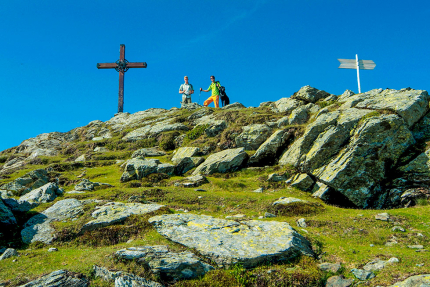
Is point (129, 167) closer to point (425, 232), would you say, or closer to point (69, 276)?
point (69, 276)

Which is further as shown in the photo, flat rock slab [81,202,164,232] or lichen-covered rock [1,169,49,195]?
lichen-covered rock [1,169,49,195]

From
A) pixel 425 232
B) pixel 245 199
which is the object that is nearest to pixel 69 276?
pixel 245 199

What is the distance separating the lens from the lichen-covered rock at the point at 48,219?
1734 centimetres

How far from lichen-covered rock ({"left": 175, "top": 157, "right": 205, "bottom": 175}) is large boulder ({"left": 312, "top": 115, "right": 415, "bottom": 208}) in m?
12.6

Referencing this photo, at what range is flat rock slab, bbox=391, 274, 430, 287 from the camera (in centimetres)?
1075

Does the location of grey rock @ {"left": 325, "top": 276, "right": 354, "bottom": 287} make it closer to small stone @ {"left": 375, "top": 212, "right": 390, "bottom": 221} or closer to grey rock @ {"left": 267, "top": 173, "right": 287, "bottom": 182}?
small stone @ {"left": 375, "top": 212, "right": 390, "bottom": 221}

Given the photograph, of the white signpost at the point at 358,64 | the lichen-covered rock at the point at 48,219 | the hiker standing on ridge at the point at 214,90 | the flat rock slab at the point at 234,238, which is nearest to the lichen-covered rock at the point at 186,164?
the lichen-covered rock at the point at 48,219

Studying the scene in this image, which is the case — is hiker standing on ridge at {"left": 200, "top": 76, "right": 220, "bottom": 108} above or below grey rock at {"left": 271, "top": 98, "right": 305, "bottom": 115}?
above

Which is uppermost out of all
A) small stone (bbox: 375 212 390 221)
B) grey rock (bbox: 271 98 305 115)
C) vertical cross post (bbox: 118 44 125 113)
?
vertical cross post (bbox: 118 44 125 113)

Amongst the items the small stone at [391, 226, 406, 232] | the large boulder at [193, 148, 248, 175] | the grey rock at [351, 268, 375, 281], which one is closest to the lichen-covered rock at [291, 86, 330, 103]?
the large boulder at [193, 148, 248, 175]

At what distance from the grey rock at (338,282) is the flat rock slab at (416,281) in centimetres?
155

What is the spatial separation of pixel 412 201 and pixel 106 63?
5861cm

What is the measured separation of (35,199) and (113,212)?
8.84m

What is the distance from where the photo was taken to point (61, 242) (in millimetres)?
16812
